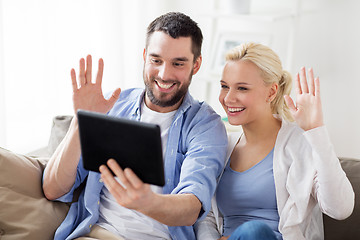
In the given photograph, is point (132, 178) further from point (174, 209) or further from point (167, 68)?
point (167, 68)

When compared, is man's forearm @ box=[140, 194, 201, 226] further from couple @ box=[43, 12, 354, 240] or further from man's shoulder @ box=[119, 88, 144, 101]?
man's shoulder @ box=[119, 88, 144, 101]

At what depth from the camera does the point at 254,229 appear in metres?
1.46

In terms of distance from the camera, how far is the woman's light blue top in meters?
1.72

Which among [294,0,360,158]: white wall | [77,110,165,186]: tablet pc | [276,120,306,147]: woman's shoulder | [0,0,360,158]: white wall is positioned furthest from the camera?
[294,0,360,158]: white wall

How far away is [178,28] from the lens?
1.82 m

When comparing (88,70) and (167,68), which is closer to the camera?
(88,70)

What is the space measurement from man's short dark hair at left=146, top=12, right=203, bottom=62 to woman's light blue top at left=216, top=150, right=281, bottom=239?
47 cm

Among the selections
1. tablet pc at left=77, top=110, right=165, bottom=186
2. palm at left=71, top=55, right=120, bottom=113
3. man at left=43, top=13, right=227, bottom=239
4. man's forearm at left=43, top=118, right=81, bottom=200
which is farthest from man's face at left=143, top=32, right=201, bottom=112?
tablet pc at left=77, top=110, right=165, bottom=186

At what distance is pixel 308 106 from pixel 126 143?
64 cm

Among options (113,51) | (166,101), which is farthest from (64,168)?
(113,51)

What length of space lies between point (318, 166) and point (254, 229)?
0.28 m

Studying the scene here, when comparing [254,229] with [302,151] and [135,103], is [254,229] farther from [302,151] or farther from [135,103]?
[135,103]

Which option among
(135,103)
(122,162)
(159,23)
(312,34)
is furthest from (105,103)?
(312,34)

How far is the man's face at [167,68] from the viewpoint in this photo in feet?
5.97
